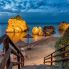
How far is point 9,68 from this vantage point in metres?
4.33

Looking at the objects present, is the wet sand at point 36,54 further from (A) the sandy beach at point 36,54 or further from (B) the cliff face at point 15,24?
(B) the cliff face at point 15,24

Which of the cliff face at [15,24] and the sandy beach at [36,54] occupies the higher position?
the cliff face at [15,24]

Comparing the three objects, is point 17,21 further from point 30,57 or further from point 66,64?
point 66,64

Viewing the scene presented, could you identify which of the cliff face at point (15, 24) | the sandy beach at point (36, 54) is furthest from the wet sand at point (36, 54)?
the cliff face at point (15, 24)

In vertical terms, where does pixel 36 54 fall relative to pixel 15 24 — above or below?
below

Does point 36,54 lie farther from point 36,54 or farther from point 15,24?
point 15,24

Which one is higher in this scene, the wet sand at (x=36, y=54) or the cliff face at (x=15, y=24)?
the cliff face at (x=15, y=24)

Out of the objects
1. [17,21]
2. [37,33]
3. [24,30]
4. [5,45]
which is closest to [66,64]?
[5,45]

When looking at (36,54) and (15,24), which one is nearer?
(36,54)

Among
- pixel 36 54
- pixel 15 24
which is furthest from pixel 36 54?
pixel 15 24

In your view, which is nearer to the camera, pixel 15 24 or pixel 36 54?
pixel 36 54

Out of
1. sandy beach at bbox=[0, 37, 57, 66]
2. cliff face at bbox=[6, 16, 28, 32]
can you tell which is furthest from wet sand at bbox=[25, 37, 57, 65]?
cliff face at bbox=[6, 16, 28, 32]

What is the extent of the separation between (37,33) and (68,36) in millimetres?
76720

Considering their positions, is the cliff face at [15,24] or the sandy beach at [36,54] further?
the cliff face at [15,24]
